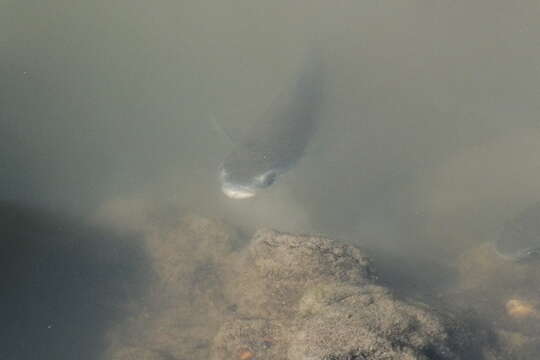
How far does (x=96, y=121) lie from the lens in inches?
369

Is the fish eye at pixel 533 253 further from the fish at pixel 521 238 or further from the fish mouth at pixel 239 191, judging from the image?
the fish mouth at pixel 239 191

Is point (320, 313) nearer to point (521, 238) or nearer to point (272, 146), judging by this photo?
point (272, 146)

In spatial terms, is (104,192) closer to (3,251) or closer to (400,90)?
(3,251)

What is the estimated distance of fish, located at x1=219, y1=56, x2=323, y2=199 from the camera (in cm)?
531

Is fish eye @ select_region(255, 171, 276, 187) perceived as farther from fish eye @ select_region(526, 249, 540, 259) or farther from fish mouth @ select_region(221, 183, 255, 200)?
fish eye @ select_region(526, 249, 540, 259)

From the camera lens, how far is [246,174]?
535cm

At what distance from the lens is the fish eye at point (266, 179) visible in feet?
17.3

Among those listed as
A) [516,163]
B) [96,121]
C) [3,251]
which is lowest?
[3,251]

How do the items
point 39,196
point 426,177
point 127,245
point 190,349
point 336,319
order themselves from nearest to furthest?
point 336,319 → point 190,349 → point 127,245 → point 39,196 → point 426,177

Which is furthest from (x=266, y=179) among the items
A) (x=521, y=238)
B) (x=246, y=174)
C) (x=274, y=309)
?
(x=521, y=238)

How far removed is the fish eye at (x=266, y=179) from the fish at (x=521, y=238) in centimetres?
350

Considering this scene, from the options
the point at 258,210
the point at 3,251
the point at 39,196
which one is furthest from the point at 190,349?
the point at 39,196

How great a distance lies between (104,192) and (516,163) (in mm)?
8575

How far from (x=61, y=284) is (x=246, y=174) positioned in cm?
301
